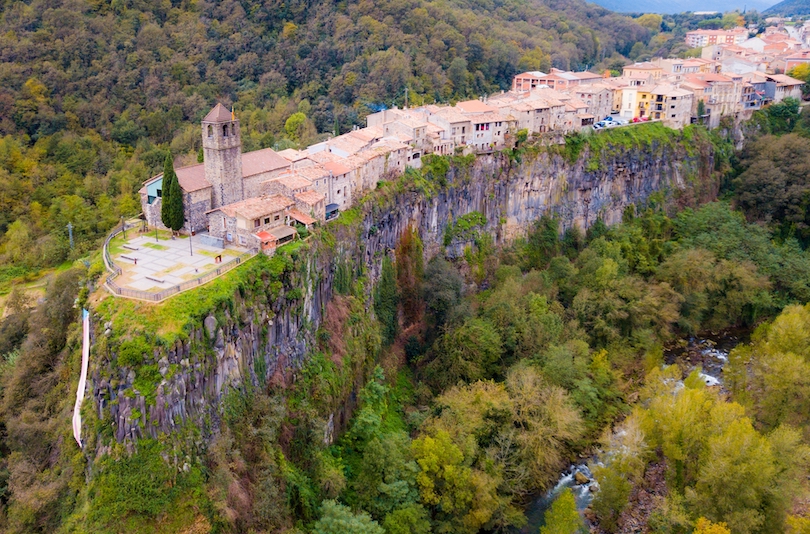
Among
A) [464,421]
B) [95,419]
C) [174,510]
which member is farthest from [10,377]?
[464,421]

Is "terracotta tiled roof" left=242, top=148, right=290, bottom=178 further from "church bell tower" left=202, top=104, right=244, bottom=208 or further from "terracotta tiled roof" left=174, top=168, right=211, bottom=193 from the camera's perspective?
"terracotta tiled roof" left=174, top=168, right=211, bottom=193

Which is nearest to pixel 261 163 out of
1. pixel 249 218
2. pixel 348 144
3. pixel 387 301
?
pixel 348 144

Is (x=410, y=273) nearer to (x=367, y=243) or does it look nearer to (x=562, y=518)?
(x=367, y=243)

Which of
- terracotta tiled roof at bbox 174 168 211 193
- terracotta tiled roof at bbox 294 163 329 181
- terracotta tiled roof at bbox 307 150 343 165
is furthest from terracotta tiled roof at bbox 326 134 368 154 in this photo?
terracotta tiled roof at bbox 174 168 211 193

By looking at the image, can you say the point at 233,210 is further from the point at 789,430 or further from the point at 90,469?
the point at 789,430

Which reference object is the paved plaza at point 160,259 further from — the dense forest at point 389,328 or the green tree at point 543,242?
the green tree at point 543,242

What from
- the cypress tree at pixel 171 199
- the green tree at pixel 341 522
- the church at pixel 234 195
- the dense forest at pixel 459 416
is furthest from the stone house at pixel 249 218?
the green tree at pixel 341 522
